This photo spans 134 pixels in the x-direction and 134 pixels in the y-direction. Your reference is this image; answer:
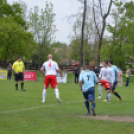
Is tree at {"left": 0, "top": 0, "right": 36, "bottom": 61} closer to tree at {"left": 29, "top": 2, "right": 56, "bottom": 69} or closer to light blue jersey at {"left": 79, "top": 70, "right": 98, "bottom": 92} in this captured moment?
tree at {"left": 29, "top": 2, "right": 56, "bottom": 69}

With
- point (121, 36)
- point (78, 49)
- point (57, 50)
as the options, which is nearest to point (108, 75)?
point (121, 36)

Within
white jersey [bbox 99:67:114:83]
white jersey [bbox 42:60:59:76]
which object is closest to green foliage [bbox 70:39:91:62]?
white jersey [bbox 99:67:114:83]

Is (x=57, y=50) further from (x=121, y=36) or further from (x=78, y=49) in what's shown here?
(x=121, y=36)

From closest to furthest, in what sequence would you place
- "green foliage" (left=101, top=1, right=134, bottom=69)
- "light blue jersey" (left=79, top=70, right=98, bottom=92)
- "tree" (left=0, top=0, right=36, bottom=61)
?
"light blue jersey" (left=79, top=70, right=98, bottom=92) < "green foliage" (left=101, top=1, right=134, bottom=69) < "tree" (left=0, top=0, right=36, bottom=61)

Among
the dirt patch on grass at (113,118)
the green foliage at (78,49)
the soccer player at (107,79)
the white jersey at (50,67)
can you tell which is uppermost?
the green foliage at (78,49)

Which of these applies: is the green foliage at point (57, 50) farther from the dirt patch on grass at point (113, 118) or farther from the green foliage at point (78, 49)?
the dirt patch on grass at point (113, 118)

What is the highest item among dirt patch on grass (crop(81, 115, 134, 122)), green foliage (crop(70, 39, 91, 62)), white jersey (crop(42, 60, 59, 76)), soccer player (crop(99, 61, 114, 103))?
green foliage (crop(70, 39, 91, 62))

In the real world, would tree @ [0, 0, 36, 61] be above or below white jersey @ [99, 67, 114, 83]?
above

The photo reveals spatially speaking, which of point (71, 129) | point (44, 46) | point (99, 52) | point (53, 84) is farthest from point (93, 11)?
point (71, 129)

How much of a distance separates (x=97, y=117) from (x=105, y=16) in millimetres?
28442

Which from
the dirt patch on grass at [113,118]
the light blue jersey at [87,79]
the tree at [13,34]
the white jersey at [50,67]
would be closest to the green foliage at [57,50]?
the tree at [13,34]

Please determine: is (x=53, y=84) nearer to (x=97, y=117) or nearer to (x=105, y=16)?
(x=97, y=117)

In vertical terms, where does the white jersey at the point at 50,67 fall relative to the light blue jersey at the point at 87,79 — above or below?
above

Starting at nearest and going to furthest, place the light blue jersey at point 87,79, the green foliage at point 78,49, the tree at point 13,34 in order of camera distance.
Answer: the light blue jersey at point 87,79 < the tree at point 13,34 < the green foliage at point 78,49
